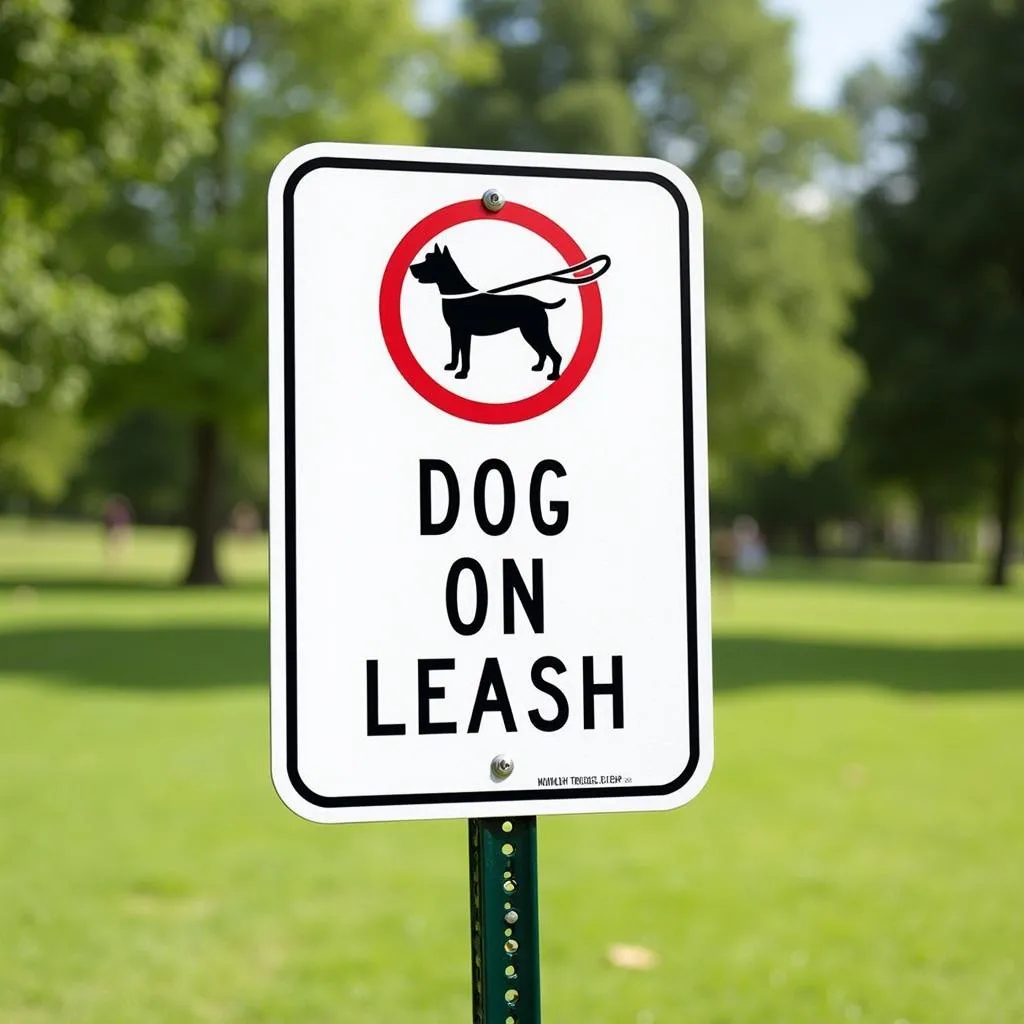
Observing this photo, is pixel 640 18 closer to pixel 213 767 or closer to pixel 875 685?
pixel 875 685

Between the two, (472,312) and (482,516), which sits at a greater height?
(472,312)

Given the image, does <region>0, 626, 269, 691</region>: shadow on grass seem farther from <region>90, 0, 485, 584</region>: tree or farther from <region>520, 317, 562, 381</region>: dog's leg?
<region>520, 317, 562, 381</region>: dog's leg

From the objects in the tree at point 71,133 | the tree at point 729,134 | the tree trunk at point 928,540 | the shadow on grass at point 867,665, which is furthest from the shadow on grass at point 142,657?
the tree trunk at point 928,540

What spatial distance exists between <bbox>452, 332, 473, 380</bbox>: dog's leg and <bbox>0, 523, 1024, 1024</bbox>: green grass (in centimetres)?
298

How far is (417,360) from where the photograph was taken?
1763 millimetres

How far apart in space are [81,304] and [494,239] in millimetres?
11661

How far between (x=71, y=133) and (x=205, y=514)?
17.6 meters

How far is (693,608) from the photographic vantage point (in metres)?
1.82

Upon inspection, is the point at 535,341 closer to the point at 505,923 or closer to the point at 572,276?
the point at 572,276

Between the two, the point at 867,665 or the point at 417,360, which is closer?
the point at 417,360

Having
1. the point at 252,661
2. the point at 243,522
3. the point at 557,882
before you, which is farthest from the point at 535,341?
the point at 243,522

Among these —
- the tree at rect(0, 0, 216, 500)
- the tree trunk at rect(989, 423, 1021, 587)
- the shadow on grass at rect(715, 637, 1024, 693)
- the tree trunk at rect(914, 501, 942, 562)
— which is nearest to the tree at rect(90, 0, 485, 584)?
the shadow on grass at rect(715, 637, 1024, 693)

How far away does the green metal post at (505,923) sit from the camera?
171 centimetres

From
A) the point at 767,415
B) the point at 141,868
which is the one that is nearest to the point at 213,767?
the point at 141,868
